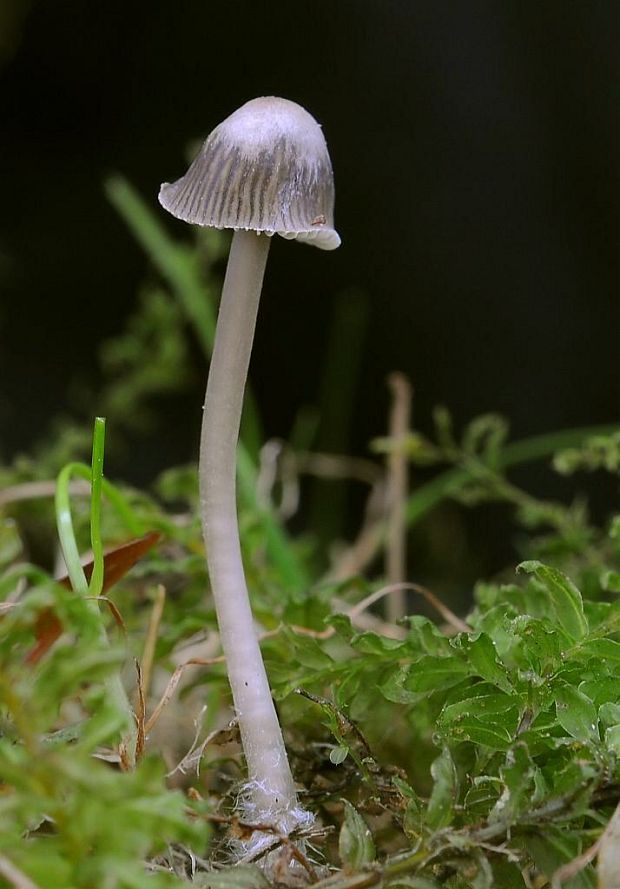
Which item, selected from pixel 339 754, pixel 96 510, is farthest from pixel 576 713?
pixel 96 510

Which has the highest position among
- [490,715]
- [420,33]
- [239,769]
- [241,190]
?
[420,33]

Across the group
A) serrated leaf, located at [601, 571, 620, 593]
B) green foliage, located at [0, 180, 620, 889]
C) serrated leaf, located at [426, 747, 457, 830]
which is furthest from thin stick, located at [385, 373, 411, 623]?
serrated leaf, located at [426, 747, 457, 830]

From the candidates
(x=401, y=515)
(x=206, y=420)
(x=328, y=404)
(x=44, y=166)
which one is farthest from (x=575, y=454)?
(x=44, y=166)

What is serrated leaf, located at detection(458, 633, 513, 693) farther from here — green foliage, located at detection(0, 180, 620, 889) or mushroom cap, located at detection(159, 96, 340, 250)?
mushroom cap, located at detection(159, 96, 340, 250)

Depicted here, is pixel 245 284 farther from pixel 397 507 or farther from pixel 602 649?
pixel 397 507

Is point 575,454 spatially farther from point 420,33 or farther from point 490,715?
point 420,33
